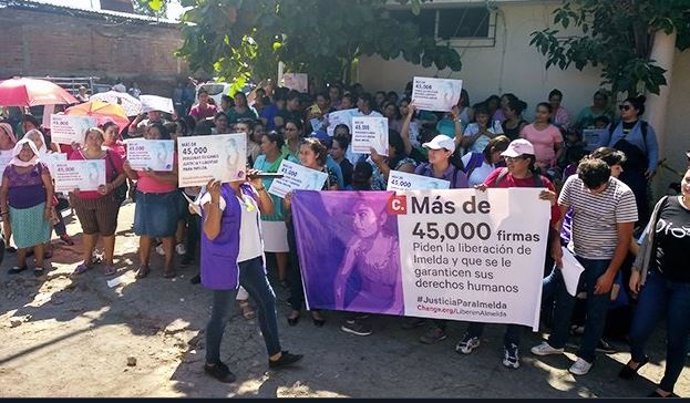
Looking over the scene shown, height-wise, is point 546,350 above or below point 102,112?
below

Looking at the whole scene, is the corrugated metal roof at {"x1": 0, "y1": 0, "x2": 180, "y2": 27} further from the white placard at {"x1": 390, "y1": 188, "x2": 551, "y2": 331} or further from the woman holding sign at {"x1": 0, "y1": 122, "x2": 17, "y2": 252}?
the white placard at {"x1": 390, "y1": 188, "x2": 551, "y2": 331}

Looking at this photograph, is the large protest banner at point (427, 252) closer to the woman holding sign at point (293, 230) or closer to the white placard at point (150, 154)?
the woman holding sign at point (293, 230)

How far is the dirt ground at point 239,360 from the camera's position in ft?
14.8

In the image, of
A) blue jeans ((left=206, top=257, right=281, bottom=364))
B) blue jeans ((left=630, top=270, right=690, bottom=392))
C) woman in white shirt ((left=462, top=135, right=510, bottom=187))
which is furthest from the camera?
woman in white shirt ((left=462, top=135, right=510, bottom=187))

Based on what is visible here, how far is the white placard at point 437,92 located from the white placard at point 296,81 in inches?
147

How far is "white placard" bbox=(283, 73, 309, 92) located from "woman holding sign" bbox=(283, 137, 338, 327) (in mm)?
4602

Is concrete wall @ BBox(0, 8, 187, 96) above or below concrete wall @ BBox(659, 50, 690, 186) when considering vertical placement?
above

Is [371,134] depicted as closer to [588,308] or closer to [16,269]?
[588,308]

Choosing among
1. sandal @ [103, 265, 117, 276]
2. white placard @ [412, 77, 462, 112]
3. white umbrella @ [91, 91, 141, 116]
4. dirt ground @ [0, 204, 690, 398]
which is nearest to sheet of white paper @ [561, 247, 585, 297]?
dirt ground @ [0, 204, 690, 398]

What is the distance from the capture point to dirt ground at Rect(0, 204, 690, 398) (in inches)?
178

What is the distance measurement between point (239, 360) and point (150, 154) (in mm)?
2606

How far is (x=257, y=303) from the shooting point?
4602 mm

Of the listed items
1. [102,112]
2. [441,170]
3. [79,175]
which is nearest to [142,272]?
[79,175]

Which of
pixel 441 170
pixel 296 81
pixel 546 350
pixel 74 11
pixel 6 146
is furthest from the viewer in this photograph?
pixel 74 11
